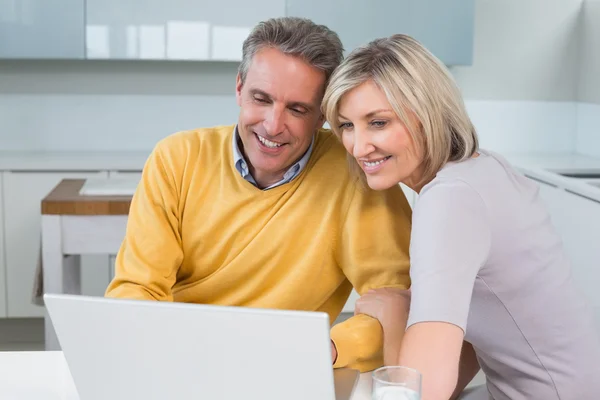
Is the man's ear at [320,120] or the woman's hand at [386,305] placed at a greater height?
the man's ear at [320,120]

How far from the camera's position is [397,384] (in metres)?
1.11

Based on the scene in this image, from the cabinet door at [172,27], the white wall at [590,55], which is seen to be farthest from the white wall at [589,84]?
the cabinet door at [172,27]

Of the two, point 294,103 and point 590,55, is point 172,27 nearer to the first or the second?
point 590,55

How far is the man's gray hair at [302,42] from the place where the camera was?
5.55 feet

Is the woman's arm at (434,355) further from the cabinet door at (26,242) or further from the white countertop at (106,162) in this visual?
the cabinet door at (26,242)

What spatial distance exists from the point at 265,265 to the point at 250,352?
0.79m

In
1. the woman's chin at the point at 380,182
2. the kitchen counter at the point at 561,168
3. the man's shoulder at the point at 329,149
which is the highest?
the man's shoulder at the point at 329,149

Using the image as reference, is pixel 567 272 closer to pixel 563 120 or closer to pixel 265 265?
pixel 265 265

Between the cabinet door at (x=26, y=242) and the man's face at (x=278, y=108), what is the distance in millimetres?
2248

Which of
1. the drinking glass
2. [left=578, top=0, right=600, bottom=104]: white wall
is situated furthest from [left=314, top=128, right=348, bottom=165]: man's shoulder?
[left=578, top=0, right=600, bottom=104]: white wall

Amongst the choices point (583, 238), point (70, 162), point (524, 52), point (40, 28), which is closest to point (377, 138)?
point (583, 238)

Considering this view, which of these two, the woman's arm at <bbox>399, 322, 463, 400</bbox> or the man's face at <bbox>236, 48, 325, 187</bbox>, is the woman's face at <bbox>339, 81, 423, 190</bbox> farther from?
the woman's arm at <bbox>399, 322, 463, 400</bbox>

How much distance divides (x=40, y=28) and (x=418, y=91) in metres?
2.89

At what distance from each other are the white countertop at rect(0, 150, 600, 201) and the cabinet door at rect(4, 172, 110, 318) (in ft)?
0.12
